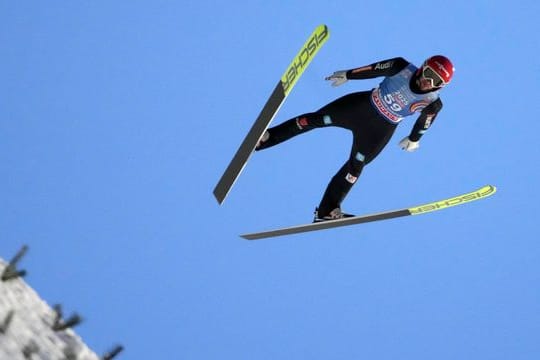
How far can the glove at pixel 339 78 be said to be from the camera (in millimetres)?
9477

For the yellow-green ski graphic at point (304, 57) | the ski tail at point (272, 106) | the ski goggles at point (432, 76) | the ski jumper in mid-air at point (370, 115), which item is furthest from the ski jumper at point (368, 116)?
the yellow-green ski graphic at point (304, 57)

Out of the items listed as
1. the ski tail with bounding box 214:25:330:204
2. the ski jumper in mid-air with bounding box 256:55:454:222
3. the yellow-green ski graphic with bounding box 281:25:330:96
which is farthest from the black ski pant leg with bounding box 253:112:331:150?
the yellow-green ski graphic with bounding box 281:25:330:96

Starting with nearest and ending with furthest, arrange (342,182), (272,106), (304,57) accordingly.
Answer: (304,57) < (272,106) < (342,182)

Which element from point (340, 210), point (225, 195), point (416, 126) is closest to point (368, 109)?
point (416, 126)

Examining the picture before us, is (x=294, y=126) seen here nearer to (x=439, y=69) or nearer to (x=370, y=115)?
(x=370, y=115)

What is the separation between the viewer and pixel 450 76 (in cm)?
891

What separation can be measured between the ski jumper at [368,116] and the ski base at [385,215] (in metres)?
0.18

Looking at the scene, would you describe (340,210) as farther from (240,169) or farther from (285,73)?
(285,73)

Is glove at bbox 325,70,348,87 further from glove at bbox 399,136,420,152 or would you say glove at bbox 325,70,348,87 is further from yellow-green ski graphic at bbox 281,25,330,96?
yellow-green ski graphic at bbox 281,25,330,96

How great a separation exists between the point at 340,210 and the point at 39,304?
4.15 m

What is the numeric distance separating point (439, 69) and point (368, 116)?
93cm

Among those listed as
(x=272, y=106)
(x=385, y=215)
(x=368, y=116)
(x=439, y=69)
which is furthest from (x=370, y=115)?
(x=272, y=106)

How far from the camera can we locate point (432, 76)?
8922 millimetres

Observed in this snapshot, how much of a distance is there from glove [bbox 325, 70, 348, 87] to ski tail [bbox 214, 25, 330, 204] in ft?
4.11
